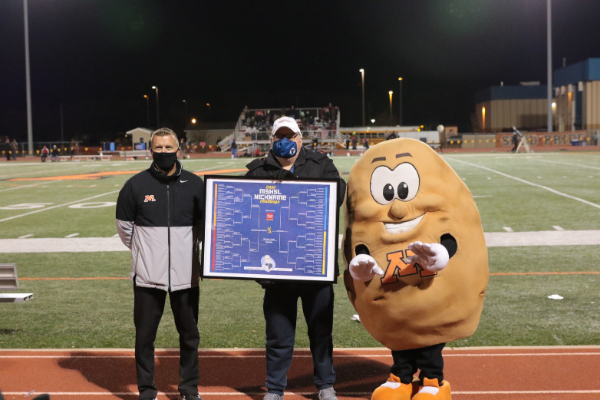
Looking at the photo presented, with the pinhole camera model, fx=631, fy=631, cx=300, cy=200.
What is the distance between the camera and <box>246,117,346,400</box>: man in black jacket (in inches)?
166

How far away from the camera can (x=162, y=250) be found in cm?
424

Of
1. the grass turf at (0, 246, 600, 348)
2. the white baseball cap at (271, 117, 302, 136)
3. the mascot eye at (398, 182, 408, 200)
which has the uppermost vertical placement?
the white baseball cap at (271, 117, 302, 136)

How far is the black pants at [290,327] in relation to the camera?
13.9ft

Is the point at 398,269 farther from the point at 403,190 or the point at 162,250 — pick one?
the point at 162,250

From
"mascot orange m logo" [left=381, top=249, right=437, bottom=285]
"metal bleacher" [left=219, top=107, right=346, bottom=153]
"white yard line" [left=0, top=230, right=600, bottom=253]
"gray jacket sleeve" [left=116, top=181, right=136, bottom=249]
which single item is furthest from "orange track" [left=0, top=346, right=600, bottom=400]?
"metal bleacher" [left=219, top=107, right=346, bottom=153]

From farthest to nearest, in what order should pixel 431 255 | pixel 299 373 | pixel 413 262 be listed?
pixel 299 373 → pixel 413 262 → pixel 431 255

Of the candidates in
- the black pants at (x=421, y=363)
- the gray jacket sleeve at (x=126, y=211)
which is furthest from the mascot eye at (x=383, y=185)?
the gray jacket sleeve at (x=126, y=211)

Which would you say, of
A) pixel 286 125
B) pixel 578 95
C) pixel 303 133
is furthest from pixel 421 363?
pixel 578 95

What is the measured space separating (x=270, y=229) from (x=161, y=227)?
0.76m

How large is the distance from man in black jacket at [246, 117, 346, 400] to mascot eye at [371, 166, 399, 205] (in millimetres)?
280

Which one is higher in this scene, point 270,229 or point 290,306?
point 270,229

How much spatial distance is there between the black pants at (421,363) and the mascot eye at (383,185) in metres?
0.97

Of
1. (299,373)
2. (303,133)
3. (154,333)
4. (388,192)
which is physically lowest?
(299,373)

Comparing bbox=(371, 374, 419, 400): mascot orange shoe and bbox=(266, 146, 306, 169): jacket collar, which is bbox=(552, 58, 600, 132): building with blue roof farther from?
bbox=(371, 374, 419, 400): mascot orange shoe
